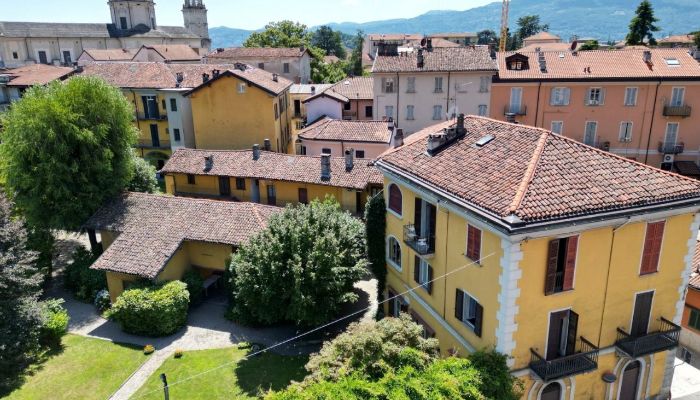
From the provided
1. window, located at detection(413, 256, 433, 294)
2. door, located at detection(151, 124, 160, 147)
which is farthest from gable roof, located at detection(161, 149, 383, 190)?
window, located at detection(413, 256, 433, 294)

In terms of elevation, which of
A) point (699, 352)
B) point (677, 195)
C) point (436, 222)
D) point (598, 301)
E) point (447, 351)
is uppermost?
point (677, 195)

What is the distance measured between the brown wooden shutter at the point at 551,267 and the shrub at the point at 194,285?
21.4m

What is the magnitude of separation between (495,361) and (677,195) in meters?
8.87

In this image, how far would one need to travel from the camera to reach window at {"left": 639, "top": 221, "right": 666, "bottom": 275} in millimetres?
18219

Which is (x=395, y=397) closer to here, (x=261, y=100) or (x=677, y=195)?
(x=677, y=195)

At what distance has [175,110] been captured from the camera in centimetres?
5147

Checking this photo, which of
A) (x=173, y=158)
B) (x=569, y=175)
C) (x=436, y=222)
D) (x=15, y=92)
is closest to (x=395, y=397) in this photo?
(x=436, y=222)

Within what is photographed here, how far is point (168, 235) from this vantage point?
31172mm

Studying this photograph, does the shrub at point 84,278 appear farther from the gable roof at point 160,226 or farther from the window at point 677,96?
the window at point 677,96

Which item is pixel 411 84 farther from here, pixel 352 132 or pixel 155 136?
pixel 155 136

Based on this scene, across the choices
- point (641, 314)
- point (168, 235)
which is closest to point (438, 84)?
point (168, 235)

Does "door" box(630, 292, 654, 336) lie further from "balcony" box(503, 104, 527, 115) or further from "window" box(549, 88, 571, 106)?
"window" box(549, 88, 571, 106)

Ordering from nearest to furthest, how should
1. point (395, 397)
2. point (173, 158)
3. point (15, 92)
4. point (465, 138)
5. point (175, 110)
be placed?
point (395, 397) < point (465, 138) < point (173, 158) < point (175, 110) < point (15, 92)

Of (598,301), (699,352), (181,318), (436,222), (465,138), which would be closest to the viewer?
(598,301)
